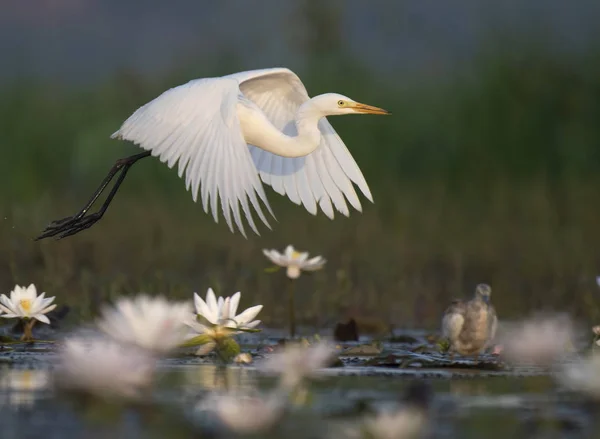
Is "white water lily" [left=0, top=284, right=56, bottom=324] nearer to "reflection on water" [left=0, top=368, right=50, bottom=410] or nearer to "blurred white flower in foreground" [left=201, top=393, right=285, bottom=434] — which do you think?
"reflection on water" [left=0, top=368, right=50, bottom=410]

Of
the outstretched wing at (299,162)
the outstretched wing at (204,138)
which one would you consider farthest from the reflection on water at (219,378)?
the outstretched wing at (299,162)

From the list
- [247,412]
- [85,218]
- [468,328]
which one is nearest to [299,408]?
[247,412]

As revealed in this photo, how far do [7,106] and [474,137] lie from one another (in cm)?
360

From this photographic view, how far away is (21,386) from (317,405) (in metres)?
0.89

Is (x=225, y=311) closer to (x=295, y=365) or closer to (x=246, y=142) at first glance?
(x=295, y=365)

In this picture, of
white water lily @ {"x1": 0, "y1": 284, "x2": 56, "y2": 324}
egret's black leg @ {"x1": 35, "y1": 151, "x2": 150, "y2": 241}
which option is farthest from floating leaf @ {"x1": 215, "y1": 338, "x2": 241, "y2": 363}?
egret's black leg @ {"x1": 35, "y1": 151, "x2": 150, "y2": 241}

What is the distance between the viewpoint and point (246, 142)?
5.88 m

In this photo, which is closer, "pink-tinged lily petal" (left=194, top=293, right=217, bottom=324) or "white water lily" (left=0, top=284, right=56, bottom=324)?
"pink-tinged lily petal" (left=194, top=293, right=217, bottom=324)

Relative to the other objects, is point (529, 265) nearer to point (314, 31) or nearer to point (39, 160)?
point (39, 160)

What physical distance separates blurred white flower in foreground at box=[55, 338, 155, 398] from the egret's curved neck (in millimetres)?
2541

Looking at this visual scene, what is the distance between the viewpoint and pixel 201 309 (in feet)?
13.8

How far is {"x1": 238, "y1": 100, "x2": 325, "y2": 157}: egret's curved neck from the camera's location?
5.71 meters

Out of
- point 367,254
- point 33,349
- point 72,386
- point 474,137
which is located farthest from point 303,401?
point 474,137

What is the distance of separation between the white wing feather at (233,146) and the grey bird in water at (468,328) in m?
0.82
